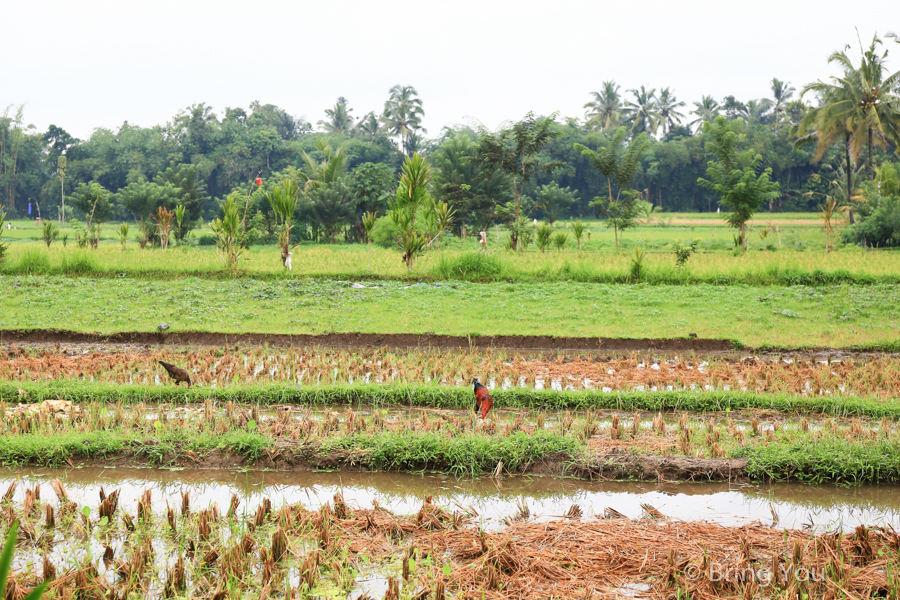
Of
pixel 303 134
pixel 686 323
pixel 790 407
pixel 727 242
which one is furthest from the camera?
pixel 303 134

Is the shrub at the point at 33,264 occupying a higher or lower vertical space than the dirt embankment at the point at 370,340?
higher

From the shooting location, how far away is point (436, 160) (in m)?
36.9

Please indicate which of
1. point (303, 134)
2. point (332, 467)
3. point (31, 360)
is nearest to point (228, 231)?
point (31, 360)

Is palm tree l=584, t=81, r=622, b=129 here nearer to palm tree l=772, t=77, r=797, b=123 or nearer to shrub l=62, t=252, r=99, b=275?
palm tree l=772, t=77, r=797, b=123

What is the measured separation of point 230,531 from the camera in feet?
15.1

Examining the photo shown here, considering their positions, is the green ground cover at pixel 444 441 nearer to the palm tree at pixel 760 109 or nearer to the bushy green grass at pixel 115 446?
the bushy green grass at pixel 115 446

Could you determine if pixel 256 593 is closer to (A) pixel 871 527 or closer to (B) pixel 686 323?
(A) pixel 871 527

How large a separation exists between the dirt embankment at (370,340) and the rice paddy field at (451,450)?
5 cm

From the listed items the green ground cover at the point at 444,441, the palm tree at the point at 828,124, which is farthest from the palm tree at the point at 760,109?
the green ground cover at the point at 444,441

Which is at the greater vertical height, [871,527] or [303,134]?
[303,134]

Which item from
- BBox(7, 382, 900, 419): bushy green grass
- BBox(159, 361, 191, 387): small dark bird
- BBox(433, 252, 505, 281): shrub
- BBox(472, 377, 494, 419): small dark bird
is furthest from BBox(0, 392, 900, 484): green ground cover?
BBox(433, 252, 505, 281): shrub

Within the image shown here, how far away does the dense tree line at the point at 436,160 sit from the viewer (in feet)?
108

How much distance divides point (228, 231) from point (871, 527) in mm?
16265

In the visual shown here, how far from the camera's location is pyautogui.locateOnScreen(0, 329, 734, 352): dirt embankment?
12.2m
